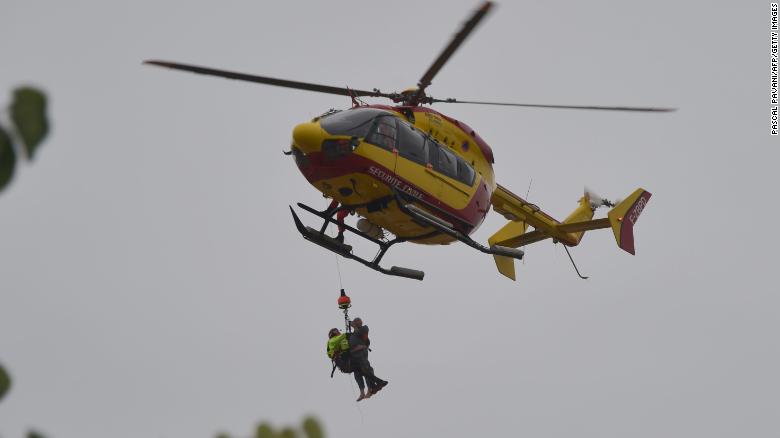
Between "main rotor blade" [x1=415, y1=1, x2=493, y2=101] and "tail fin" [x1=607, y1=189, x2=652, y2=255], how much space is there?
21.5ft

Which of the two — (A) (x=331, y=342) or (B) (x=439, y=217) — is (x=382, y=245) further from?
(A) (x=331, y=342)

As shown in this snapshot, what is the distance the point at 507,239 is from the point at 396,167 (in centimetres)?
601

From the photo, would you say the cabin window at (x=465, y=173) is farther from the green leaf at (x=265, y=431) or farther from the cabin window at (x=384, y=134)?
the green leaf at (x=265, y=431)

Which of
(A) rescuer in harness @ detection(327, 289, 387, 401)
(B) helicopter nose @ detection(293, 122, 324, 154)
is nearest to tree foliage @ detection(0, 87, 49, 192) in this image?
(B) helicopter nose @ detection(293, 122, 324, 154)

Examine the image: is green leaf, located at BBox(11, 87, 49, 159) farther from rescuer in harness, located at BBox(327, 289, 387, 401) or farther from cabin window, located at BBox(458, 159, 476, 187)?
rescuer in harness, located at BBox(327, 289, 387, 401)

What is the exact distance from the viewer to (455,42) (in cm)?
1329

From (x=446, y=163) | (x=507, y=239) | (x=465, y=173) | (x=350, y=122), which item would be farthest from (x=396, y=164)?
(x=507, y=239)

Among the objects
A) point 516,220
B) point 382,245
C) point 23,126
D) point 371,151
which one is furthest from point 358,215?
point 23,126

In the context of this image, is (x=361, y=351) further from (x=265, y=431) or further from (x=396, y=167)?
(x=265, y=431)

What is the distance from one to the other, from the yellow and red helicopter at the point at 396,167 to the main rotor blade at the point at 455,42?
2 cm

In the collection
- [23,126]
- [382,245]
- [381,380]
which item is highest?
[382,245]

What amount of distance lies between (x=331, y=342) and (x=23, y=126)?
16.0 m

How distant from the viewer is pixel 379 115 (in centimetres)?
1491

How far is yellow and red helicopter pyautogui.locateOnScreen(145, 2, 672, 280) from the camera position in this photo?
567 inches
